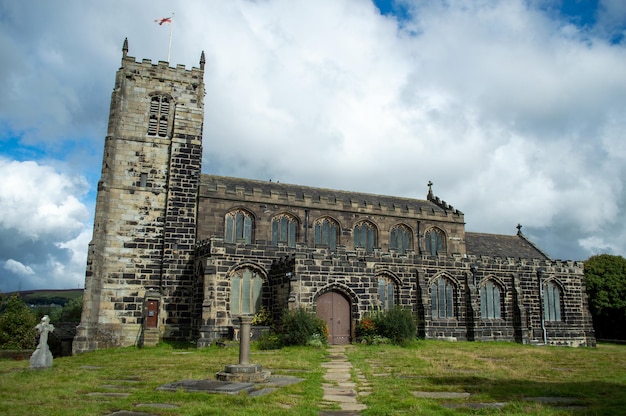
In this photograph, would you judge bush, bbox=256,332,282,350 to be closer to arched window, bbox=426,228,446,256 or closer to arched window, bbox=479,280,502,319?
arched window, bbox=479,280,502,319

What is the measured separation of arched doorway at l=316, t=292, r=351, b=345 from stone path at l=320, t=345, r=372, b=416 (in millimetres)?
7192

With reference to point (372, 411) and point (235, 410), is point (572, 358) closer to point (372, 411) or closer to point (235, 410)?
point (372, 411)

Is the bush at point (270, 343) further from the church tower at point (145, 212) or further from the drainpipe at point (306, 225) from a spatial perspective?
the drainpipe at point (306, 225)

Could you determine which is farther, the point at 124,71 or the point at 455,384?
the point at 124,71

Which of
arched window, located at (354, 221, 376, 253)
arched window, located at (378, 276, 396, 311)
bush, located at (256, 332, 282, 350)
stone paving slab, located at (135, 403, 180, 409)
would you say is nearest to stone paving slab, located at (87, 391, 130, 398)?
stone paving slab, located at (135, 403, 180, 409)

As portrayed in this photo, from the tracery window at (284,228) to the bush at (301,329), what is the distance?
10510 millimetres

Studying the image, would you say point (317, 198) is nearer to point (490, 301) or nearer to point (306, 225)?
point (306, 225)

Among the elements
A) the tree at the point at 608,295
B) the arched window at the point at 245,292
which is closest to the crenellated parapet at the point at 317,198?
the arched window at the point at 245,292

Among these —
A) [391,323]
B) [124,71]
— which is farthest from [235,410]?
[124,71]

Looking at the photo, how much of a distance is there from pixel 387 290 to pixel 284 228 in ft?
25.4

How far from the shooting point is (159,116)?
103ft

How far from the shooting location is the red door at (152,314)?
2759 cm

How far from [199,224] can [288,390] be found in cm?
2027

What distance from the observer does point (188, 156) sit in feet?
101
